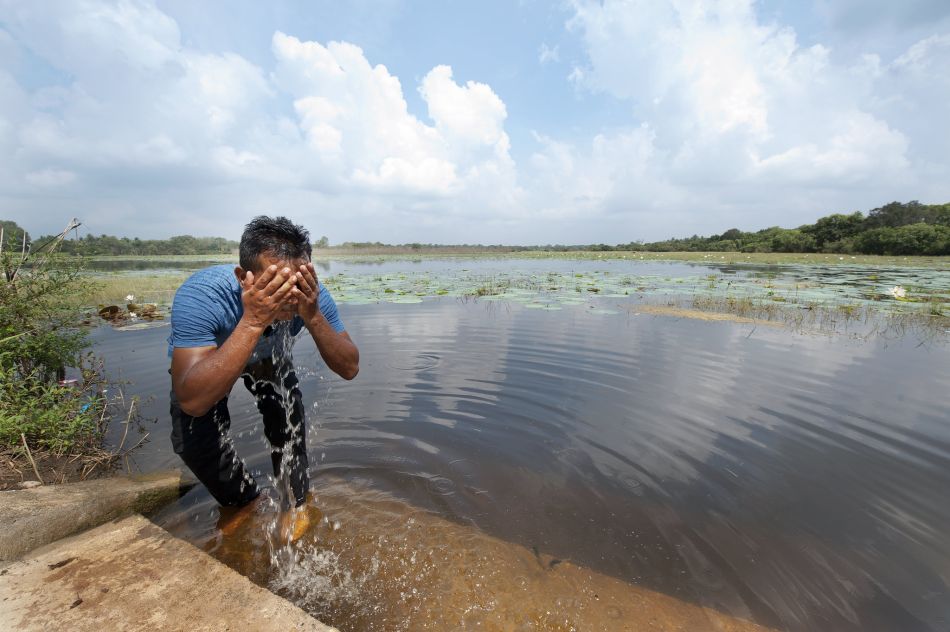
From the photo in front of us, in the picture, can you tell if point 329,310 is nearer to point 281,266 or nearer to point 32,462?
point 281,266

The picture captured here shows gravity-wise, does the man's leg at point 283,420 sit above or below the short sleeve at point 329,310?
below

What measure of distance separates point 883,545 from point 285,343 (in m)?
4.06

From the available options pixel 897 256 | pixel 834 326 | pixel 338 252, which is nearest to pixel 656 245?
pixel 897 256

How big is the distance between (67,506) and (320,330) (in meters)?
1.78

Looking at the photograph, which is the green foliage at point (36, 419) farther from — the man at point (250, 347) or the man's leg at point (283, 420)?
the man's leg at point (283, 420)

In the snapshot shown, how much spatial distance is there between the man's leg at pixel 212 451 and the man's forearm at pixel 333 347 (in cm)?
73

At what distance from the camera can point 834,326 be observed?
8031 mm

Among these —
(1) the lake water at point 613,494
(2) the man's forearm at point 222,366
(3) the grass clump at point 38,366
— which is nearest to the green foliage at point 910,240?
(1) the lake water at point 613,494

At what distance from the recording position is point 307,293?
1973 millimetres

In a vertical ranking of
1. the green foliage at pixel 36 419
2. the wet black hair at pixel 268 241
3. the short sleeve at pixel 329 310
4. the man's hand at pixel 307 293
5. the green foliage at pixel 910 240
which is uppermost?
the green foliage at pixel 910 240

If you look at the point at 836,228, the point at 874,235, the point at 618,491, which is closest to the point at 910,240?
the point at 874,235

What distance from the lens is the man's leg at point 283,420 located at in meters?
2.62

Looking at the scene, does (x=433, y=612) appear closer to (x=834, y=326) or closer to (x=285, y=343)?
(x=285, y=343)

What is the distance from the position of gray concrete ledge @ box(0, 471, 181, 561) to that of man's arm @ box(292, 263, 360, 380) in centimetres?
167
